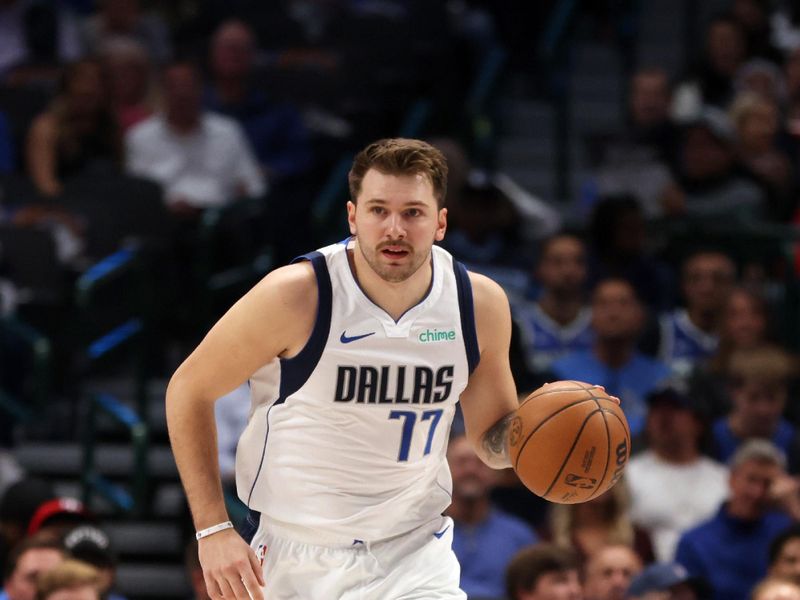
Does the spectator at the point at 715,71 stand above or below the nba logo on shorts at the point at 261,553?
above

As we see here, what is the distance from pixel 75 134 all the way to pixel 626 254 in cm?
357

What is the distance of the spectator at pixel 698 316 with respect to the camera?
9.23 metres

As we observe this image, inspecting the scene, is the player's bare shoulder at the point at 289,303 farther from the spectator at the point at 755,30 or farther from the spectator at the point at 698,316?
the spectator at the point at 755,30

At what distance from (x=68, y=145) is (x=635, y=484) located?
14.0 ft

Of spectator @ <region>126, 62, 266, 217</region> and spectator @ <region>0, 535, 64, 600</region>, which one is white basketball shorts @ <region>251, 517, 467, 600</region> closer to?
spectator @ <region>0, 535, 64, 600</region>

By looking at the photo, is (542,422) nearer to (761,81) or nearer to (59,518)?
(59,518)

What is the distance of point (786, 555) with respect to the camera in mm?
7039

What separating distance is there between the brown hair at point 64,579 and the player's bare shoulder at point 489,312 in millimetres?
2198

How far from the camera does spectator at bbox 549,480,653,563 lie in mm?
7715

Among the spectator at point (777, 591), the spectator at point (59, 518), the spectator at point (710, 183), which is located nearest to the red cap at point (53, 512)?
the spectator at point (59, 518)

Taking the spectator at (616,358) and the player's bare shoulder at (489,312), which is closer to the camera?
the player's bare shoulder at (489,312)

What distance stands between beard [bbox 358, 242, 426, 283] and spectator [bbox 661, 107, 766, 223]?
5837 mm

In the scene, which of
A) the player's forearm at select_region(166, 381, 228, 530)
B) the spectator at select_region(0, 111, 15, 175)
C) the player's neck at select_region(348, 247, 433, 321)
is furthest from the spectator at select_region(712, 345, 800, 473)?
the spectator at select_region(0, 111, 15, 175)

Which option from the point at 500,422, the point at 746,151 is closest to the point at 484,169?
the point at 746,151
